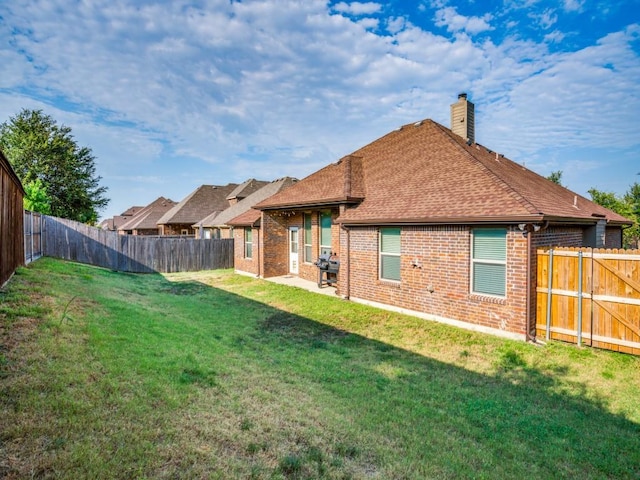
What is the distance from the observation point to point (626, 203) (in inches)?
1235


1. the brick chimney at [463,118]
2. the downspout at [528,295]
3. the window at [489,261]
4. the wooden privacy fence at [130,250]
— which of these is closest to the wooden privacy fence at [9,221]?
the wooden privacy fence at [130,250]

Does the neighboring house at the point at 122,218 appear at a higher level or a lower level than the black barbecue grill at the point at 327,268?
higher

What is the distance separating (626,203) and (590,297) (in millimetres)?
32477

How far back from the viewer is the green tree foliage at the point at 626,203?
2861 centimetres

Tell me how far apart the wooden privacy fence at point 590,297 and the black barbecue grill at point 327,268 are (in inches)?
275

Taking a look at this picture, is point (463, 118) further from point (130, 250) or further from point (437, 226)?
point (130, 250)

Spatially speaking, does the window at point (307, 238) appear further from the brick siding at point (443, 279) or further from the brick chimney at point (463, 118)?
the brick chimney at point (463, 118)

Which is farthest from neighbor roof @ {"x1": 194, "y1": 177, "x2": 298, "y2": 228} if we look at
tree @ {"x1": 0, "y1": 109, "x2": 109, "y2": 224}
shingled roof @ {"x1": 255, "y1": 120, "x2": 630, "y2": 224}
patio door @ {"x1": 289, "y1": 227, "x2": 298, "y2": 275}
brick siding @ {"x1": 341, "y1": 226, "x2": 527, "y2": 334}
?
tree @ {"x1": 0, "y1": 109, "x2": 109, "y2": 224}

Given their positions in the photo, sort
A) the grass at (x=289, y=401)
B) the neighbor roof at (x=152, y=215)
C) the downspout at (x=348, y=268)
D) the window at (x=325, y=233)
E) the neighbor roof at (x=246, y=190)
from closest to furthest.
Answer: the grass at (x=289, y=401) < the downspout at (x=348, y=268) < the window at (x=325, y=233) < the neighbor roof at (x=246, y=190) < the neighbor roof at (x=152, y=215)

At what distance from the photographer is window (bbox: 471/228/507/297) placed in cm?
838

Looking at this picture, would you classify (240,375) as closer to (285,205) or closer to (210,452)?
(210,452)

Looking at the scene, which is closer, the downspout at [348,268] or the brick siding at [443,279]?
the brick siding at [443,279]

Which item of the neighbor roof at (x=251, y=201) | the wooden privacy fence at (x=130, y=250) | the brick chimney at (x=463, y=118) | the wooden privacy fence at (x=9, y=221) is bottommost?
the wooden privacy fence at (x=130, y=250)

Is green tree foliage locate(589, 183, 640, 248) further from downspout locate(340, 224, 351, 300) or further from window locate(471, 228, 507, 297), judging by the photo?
downspout locate(340, 224, 351, 300)
